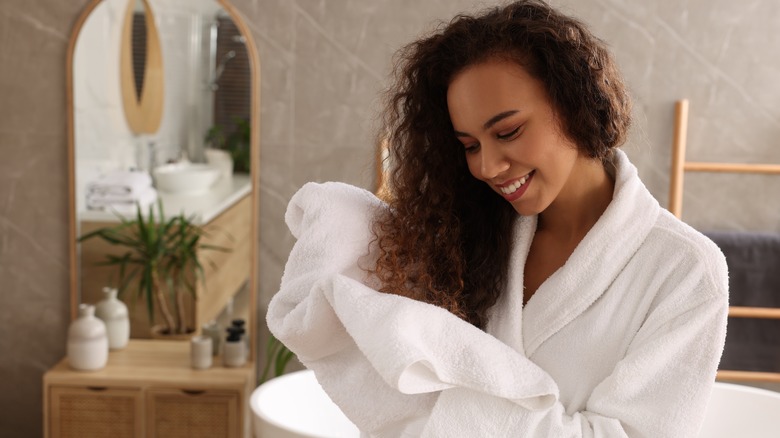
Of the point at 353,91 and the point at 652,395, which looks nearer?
the point at 652,395

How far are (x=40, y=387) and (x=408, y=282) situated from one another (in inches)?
83.2

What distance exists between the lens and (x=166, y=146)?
2.76m

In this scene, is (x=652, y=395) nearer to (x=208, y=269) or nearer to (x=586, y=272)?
(x=586, y=272)

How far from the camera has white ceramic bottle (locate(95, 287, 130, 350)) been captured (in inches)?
109

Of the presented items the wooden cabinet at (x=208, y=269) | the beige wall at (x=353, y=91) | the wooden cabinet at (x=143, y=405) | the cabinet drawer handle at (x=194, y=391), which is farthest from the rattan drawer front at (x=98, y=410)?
the beige wall at (x=353, y=91)

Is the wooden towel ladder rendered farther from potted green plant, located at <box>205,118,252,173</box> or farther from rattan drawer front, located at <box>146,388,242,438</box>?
rattan drawer front, located at <box>146,388,242,438</box>

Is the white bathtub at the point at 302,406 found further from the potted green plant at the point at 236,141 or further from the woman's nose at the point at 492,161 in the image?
the woman's nose at the point at 492,161

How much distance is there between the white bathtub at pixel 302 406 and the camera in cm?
206

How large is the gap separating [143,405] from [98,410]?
14 cm

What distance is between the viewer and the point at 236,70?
106 inches

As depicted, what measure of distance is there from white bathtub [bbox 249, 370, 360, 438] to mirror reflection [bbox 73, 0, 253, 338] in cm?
69

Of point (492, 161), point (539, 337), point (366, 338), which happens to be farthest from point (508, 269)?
point (366, 338)

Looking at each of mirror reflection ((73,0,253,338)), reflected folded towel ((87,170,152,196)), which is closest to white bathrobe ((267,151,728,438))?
mirror reflection ((73,0,253,338))

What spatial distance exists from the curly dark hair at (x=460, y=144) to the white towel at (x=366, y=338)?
7 cm
